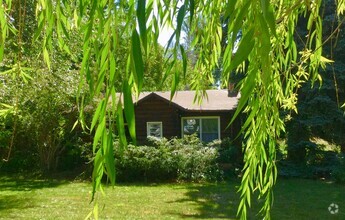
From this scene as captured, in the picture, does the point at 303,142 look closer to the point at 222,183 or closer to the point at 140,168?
the point at 222,183

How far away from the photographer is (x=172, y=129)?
17250 millimetres

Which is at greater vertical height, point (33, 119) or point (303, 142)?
point (33, 119)

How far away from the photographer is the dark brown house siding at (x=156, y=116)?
17188 millimetres

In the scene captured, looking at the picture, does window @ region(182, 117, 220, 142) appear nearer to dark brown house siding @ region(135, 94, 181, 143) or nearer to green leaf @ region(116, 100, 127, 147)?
dark brown house siding @ region(135, 94, 181, 143)

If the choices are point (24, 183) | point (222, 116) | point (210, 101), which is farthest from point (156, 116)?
point (24, 183)

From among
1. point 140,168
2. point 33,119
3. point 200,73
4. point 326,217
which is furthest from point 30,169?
point 200,73

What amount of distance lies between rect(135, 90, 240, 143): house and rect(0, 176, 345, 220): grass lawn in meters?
3.79

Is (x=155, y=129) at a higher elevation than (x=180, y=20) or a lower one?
lower

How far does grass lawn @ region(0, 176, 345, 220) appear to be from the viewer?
353 inches

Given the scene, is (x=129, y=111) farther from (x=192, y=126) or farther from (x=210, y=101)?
(x=210, y=101)

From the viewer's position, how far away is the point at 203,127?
56.4 feet

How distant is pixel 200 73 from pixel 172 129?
1505 cm

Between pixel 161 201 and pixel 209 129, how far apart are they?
6967mm

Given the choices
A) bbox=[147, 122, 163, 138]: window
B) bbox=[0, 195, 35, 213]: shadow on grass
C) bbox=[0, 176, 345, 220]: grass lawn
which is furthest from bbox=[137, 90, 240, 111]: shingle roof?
bbox=[0, 195, 35, 213]: shadow on grass
